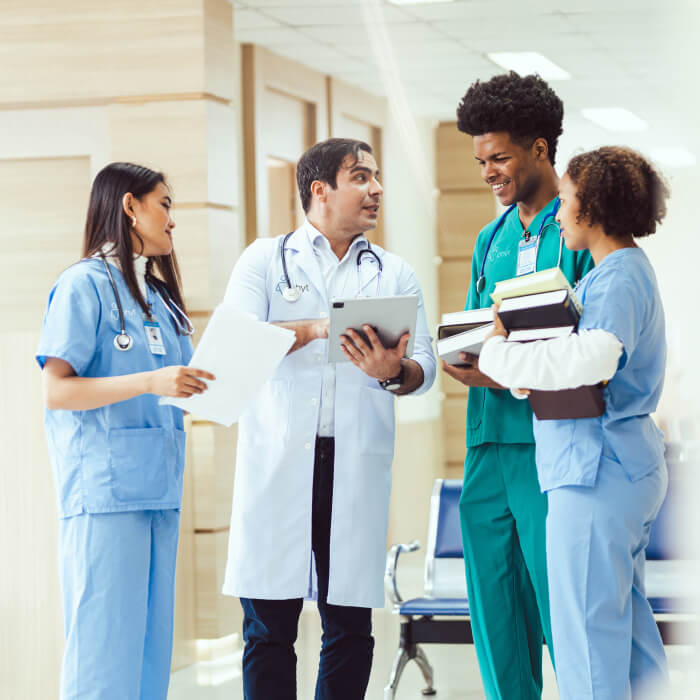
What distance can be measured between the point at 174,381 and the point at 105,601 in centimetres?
50

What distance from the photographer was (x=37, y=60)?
4.46 meters

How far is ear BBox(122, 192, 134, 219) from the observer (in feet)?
7.72

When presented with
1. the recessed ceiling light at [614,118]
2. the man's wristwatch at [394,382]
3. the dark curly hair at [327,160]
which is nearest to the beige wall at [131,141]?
the dark curly hair at [327,160]

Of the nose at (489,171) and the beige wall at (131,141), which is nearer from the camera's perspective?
the nose at (489,171)

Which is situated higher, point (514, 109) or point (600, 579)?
point (514, 109)

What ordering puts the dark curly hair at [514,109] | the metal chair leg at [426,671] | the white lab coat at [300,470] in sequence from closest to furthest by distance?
the dark curly hair at [514,109]
the white lab coat at [300,470]
the metal chair leg at [426,671]

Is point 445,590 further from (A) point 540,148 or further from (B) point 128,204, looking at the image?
(B) point 128,204

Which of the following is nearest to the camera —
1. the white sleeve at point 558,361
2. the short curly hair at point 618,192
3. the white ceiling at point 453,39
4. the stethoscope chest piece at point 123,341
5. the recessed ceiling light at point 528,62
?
the white sleeve at point 558,361

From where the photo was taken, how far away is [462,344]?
7.29ft

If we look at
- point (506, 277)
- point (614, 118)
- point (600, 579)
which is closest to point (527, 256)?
point (506, 277)

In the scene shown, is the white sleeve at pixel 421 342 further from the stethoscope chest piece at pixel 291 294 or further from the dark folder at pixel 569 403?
the dark folder at pixel 569 403

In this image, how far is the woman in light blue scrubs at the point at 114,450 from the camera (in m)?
2.20

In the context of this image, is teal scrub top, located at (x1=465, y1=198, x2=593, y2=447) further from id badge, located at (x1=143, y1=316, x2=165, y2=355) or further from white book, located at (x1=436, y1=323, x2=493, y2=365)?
id badge, located at (x1=143, y1=316, x2=165, y2=355)

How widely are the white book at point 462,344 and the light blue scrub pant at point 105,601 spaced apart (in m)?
0.76
